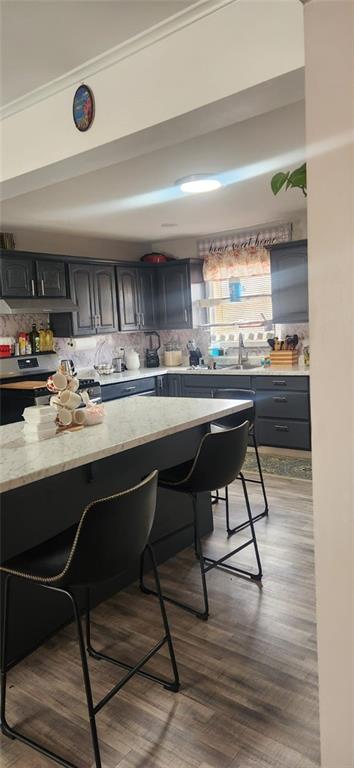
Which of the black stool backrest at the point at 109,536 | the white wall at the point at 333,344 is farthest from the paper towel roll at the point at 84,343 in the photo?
the white wall at the point at 333,344

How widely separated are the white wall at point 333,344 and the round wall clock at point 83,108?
1.44m

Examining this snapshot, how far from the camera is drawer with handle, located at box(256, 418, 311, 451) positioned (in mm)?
5297

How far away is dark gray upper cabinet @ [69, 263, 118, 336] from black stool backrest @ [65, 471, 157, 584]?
13.8 feet

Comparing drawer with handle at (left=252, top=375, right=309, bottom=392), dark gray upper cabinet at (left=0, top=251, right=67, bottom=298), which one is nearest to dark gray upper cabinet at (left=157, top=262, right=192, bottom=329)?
drawer with handle at (left=252, top=375, right=309, bottom=392)

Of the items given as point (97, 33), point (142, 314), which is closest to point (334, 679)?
point (97, 33)

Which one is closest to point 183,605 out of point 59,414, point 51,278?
point 59,414

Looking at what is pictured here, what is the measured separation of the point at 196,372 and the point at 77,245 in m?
2.04

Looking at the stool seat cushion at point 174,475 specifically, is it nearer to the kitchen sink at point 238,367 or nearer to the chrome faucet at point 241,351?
the kitchen sink at point 238,367

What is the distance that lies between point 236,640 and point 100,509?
3.71 feet

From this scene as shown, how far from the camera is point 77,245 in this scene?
245 inches

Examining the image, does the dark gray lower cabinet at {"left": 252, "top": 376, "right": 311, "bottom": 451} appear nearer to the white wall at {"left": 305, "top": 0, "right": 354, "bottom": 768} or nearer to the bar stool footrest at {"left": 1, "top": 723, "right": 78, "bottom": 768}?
the bar stool footrest at {"left": 1, "top": 723, "right": 78, "bottom": 768}

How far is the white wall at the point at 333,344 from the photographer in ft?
3.72

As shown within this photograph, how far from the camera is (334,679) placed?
1239 millimetres

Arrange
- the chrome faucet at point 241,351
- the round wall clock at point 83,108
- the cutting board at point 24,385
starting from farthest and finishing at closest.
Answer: the chrome faucet at point 241,351 → the cutting board at point 24,385 → the round wall clock at point 83,108
